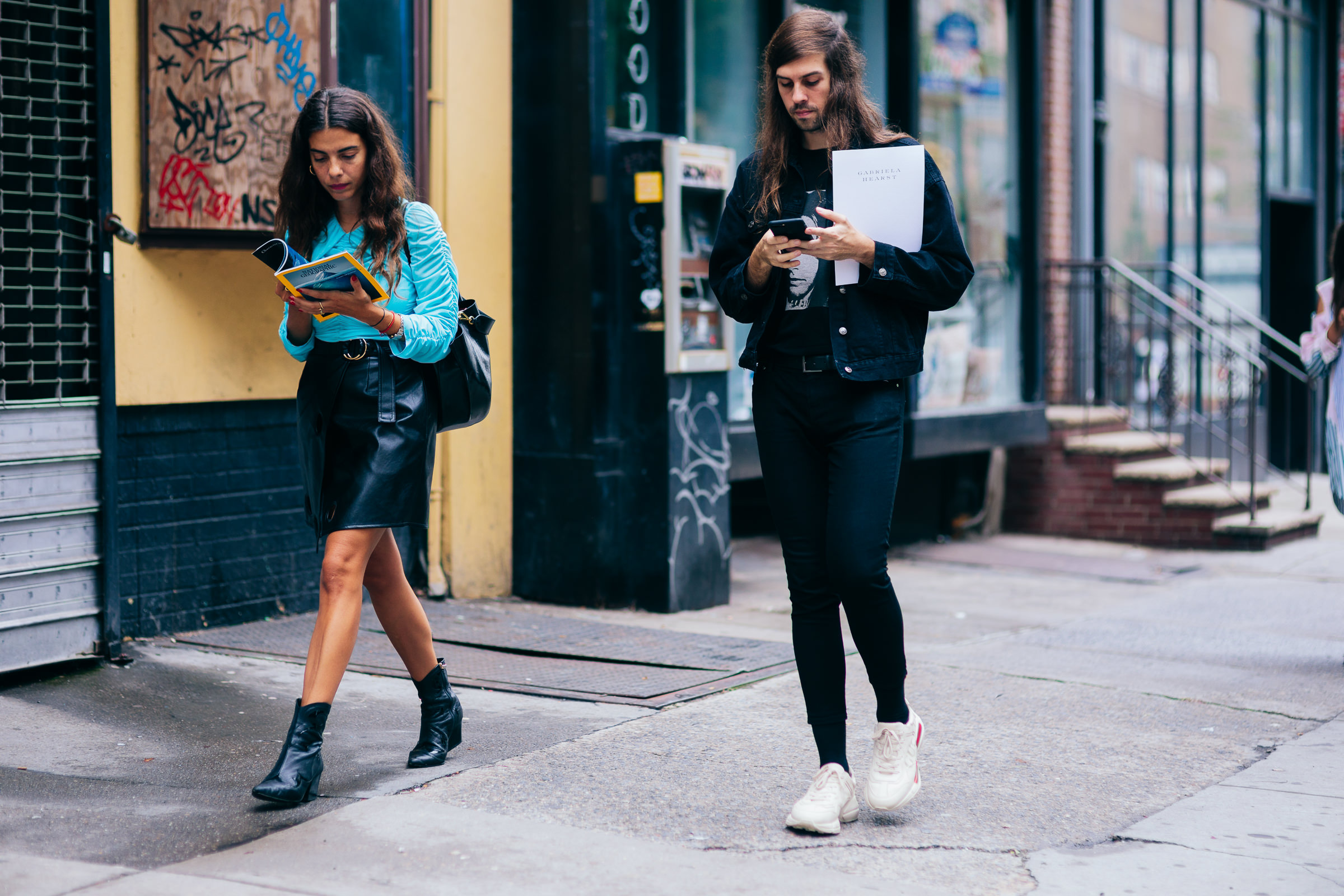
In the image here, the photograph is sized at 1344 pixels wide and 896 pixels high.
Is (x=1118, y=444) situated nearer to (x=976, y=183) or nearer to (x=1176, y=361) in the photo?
(x=976, y=183)

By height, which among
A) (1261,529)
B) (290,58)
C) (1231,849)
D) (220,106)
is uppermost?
(290,58)

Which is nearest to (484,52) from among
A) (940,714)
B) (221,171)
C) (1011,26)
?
(221,171)

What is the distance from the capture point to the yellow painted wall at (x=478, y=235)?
6.59 m

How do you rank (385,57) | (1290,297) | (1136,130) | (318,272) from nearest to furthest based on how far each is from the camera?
(318,272), (385,57), (1136,130), (1290,297)

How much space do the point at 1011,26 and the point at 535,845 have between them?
8348mm

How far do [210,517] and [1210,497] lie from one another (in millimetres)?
6640

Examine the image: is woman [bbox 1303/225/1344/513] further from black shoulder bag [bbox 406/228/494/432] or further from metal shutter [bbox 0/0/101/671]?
metal shutter [bbox 0/0/101/671]

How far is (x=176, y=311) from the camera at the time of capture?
18.6ft

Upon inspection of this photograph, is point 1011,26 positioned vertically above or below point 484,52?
above

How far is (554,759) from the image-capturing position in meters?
4.14

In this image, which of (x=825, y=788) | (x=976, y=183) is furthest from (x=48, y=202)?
(x=976, y=183)

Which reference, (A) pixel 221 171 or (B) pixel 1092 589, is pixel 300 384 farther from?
(B) pixel 1092 589

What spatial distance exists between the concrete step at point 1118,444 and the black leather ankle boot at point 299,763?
24.5ft

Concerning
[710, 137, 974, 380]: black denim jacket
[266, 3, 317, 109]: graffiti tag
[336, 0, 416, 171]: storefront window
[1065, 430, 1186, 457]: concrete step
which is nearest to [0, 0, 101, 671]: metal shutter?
[266, 3, 317, 109]: graffiti tag
